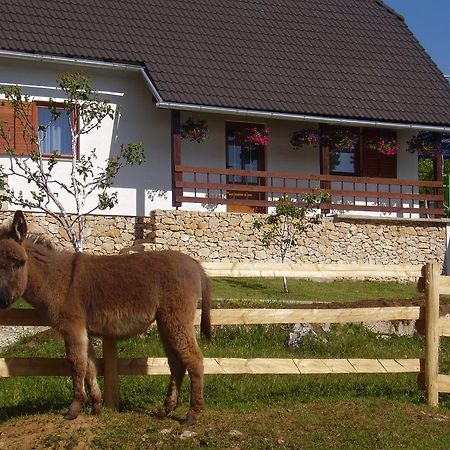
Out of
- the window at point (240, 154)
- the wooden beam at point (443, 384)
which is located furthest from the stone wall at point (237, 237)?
the wooden beam at point (443, 384)

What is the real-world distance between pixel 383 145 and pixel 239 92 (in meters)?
4.41

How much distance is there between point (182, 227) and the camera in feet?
63.8

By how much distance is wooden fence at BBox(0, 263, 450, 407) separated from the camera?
7.18 meters

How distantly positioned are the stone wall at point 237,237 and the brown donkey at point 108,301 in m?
11.0

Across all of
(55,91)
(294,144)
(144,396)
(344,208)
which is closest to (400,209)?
(344,208)

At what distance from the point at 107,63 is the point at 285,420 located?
13767 mm

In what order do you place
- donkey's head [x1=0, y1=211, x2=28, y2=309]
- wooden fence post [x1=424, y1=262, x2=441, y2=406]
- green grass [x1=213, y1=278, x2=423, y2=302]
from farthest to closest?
green grass [x1=213, y1=278, x2=423, y2=302] → wooden fence post [x1=424, y1=262, x2=441, y2=406] → donkey's head [x1=0, y1=211, x2=28, y2=309]

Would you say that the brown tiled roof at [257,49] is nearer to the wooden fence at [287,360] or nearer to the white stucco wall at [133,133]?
the white stucco wall at [133,133]

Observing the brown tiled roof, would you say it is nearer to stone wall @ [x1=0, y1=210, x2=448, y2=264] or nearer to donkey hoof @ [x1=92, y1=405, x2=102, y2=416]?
stone wall @ [x1=0, y1=210, x2=448, y2=264]

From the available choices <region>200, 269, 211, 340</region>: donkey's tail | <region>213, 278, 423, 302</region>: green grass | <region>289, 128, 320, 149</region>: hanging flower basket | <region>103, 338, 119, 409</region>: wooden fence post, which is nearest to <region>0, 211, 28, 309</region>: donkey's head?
<region>103, 338, 119, 409</region>: wooden fence post

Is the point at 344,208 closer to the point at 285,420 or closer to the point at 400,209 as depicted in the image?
the point at 400,209

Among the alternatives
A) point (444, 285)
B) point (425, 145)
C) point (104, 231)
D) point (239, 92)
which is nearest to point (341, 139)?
point (425, 145)

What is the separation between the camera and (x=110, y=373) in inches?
286

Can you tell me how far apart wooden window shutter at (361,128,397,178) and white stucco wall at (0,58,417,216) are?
4210 mm
